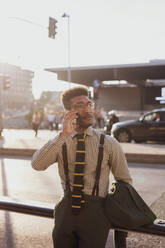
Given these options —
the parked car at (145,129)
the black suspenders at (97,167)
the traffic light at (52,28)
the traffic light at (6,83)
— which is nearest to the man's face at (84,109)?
the black suspenders at (97,167)

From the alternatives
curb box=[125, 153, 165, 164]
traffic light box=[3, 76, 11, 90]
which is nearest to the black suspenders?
curb box=[125, 153, 165, 164]

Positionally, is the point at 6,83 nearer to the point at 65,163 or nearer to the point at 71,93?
the point at 71,93

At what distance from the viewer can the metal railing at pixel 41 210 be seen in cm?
228

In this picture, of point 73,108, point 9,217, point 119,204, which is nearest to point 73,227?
point 119,204

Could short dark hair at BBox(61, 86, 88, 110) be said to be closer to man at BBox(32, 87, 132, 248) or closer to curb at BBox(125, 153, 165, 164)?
man at BBox(32, 87, 132, 248)

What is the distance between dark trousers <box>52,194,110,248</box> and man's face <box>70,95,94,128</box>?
475 millimetres

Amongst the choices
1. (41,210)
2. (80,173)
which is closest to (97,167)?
(80,173)

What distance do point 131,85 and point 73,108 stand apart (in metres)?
50.5

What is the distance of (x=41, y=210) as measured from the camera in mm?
2703

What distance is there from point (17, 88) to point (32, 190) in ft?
530

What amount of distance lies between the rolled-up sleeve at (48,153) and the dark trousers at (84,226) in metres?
0.33

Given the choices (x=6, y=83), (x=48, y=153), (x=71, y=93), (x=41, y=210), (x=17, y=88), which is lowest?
(x=41, y=210)

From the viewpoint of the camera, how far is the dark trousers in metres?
2.24

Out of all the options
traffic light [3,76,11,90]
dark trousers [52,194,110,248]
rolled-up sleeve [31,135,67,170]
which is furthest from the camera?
traffic light [3,76,11,90]
